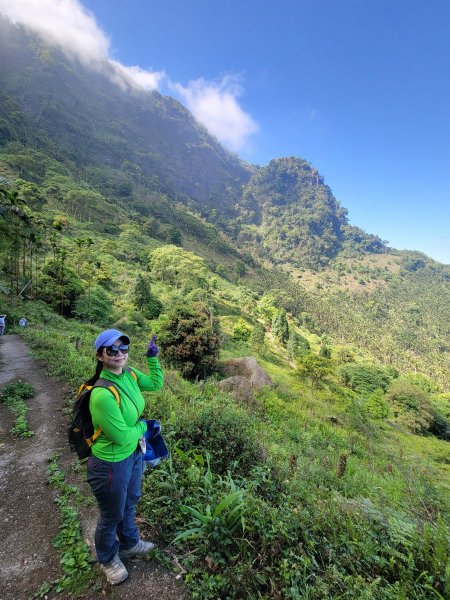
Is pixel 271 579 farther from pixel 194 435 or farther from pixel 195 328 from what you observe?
pixel 195 328

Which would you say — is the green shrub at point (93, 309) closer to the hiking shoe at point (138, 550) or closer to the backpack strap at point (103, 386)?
the hiking shoe at point (138, 550)

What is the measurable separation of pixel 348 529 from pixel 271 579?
4.00ft

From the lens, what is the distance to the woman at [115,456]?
7.47 feet

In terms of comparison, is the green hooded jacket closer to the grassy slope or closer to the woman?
the woman

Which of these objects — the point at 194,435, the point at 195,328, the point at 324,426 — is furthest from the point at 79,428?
the point at 195,328

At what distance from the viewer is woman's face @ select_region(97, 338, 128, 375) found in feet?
7.81

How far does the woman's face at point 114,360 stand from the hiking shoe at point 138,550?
174cm

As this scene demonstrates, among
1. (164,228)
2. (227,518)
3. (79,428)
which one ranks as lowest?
(227,518)

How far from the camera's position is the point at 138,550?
2725 millimetres

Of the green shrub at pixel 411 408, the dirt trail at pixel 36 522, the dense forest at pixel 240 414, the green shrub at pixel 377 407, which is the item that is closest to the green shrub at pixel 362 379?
the dense forest at pixel 240 414

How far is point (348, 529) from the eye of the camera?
3195 millimetres

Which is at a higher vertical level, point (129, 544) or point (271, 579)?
point (271, 579)

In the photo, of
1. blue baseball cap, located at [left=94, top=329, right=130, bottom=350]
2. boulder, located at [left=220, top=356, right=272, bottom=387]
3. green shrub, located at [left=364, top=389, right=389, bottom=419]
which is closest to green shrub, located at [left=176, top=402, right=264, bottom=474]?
blue baseball cap, located at [left=94, top=329, right=130, bottom=350]

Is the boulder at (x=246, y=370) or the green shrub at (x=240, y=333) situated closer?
the boulder at (x=246, y=370)
